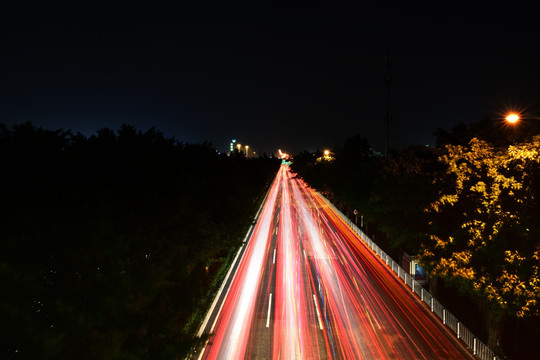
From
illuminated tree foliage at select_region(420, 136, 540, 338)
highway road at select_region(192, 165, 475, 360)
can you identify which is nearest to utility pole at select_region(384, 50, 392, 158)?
highway road at select_region(192, 165, 475, 360)

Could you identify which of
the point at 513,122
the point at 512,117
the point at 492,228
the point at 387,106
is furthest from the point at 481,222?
the point at 387,106

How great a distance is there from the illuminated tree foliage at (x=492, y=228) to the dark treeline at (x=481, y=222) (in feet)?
0.10

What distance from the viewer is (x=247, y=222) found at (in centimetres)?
2500

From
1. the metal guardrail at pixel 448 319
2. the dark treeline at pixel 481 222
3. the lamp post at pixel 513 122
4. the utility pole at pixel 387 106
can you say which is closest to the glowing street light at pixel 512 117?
the lamp post at pixel 513 122

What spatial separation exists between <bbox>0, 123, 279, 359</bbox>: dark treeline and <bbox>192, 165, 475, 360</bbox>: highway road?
7.19ft

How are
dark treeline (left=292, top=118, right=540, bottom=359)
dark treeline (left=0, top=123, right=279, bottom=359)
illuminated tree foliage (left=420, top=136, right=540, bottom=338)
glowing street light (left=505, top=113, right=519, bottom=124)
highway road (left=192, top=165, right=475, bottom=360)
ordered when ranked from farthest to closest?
highway road (left=192, top=165, right=475, bottom=360) < dark treeline (left=292, top=118, right=540, bottom=359) < illuminated tree foliage (left=420, top=136, right=540, bottom=338) < glowing street light (left=505, top=113, right=519, bottom=124) < dark treeline (left=0, top=123, right=279, bottom=359)

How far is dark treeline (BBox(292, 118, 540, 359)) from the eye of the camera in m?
10.8

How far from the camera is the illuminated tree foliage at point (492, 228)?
10500 mm

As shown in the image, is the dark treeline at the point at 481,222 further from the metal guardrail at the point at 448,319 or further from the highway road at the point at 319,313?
the highway road at the point at 319,313

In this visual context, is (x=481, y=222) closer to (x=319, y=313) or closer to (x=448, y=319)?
(x=448, y=319)

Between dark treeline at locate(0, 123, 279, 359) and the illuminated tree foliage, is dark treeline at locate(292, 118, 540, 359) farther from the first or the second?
dark treeline at locate(0, 123, 279, 359)

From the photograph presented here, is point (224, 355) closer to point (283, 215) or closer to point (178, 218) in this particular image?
point (178, 218)

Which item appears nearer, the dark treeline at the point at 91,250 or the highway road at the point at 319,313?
the dark treeline at the point at 91,250

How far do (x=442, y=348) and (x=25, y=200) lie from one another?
49.8 ft
